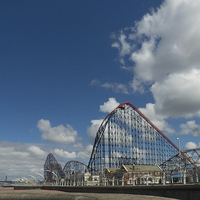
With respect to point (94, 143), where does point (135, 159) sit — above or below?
below

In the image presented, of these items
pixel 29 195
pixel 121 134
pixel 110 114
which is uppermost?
pixel 110 114

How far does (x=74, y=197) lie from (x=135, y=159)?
38.4 m

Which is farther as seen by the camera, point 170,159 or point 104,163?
point 170,159

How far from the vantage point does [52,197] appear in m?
14.5

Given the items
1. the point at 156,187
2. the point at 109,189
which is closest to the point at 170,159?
the point at 109,189

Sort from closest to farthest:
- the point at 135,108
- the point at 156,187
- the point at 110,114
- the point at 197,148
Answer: the point at 156,187 < the point at 197,148 < the point at 110,114 < the point at 135,108

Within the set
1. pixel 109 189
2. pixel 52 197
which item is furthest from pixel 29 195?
pixel 109 189

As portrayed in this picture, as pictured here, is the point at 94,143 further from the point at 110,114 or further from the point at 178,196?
the point at 178,196

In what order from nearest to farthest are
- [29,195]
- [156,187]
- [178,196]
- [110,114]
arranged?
1. [178,196]
2. [156,187]
3. [29,195]
4. [110,114]

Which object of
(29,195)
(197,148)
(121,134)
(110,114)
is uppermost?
(110,114)

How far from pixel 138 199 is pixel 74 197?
328 centimetres

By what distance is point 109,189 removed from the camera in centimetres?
1905

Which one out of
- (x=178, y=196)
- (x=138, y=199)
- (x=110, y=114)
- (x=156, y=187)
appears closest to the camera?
(x=138, y=199)

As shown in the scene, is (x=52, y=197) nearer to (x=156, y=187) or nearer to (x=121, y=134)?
(x=156, y=187)
